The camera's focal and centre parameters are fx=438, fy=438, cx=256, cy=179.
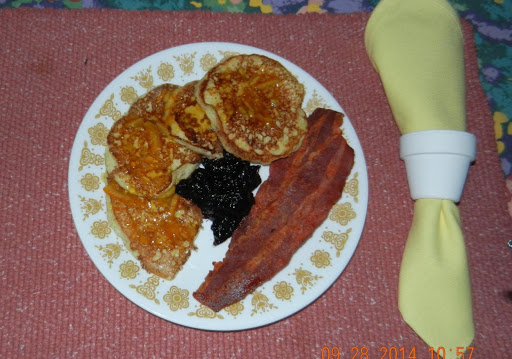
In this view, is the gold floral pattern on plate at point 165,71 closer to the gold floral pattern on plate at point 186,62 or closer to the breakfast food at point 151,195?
the gold floral pattern on plate at point 186,62

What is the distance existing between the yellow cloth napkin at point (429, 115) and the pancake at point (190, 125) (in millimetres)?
790

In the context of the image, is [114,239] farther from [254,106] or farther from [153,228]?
[254,106]

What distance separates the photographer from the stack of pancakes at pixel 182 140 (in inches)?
60.6

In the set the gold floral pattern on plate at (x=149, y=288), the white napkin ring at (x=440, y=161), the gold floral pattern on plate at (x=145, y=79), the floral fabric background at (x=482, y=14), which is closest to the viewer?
the gold floral pattern on plate at (x=149, y=288)

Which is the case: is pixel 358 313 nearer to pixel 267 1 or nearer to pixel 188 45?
pixel 188 45

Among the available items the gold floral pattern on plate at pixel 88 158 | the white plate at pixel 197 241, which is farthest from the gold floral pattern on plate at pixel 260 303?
the gold floral pattern on plate at pixel 88 158

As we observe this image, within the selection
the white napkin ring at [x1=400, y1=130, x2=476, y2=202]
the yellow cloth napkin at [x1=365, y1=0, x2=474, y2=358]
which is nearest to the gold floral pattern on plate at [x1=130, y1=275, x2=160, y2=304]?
the yellow cloth napkin at [x1=365, y1=0, x2=474, y2=358]

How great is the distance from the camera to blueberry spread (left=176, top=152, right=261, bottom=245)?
1594mm

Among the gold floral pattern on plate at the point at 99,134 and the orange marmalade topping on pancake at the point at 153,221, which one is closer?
the orange marmalade topping on pancake at the point at 153,221

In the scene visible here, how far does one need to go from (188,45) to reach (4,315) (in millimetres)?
1236

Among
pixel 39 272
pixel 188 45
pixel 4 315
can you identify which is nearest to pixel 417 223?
pixel 188 45

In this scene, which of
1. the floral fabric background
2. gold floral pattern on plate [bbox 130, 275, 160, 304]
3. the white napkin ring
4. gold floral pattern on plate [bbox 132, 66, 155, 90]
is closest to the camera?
gold floral pattern on plate [bbox 130, 275, 160, 304]

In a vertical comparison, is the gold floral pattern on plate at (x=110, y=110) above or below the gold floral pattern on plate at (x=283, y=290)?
above

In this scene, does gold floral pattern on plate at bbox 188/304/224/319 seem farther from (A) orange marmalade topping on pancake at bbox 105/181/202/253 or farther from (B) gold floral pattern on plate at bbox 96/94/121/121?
(B) gold floral pattern on plate at bbox 96/94/121/121
